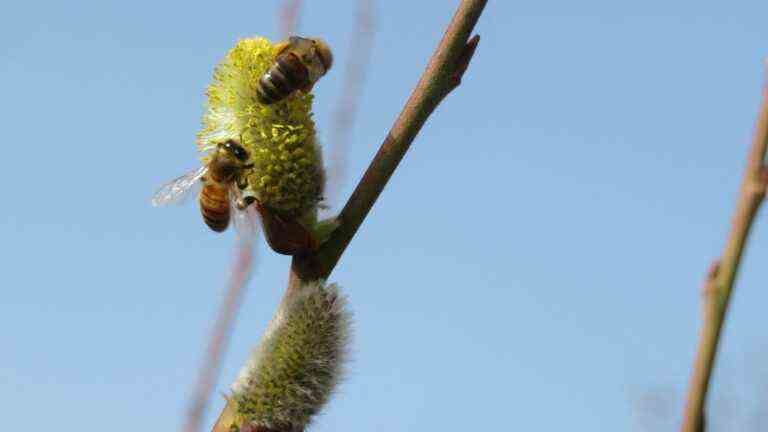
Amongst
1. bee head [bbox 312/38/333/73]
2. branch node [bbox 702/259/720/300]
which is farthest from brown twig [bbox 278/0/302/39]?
branch node [bbox 702/259/720/300]

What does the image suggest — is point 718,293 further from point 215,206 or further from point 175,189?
point 175,189

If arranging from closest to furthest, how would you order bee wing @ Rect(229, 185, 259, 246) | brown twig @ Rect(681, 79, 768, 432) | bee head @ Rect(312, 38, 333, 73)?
brown twig @ Rect(681, 79, 768, 432) → bee wing @ Rect(229, 185, 259, 246) → bee head @ Rect(312, 38, 333, 73)

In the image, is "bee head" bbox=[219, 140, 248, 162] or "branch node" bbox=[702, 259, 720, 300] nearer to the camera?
"branch node" bbox=[702, 259, 720, 300]

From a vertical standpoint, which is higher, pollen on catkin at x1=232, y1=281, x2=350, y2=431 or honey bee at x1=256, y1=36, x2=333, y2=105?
honey bee at x1=256, y1=36, x2=333, y2=105

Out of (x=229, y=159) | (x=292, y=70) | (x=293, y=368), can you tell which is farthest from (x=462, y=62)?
(x=293, y=368)

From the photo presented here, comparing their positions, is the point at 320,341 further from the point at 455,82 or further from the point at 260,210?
the point at 455,82

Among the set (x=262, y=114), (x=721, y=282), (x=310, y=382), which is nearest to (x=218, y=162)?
(x=262, y=114)

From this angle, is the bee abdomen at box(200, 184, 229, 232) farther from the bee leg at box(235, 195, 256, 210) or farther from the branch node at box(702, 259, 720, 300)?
the branch node at box(702, 259, 720, 300)
